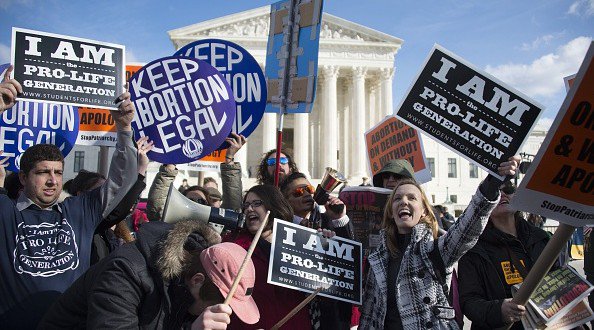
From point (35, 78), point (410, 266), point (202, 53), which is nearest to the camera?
point (410, 266)

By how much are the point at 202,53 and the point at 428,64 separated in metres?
2.35

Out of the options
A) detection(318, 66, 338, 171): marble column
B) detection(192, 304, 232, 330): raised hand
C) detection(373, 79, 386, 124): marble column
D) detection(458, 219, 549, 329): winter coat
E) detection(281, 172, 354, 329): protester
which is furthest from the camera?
detection(373, 79, 386, 124): marble column

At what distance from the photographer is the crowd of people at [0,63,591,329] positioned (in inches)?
81.5

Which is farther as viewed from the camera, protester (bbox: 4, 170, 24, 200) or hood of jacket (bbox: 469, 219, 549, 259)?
protester (bbox: 4, 170, 24, 200)

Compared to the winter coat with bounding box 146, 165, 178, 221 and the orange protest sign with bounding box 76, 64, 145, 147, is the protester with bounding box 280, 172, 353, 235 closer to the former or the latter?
the winter coat with bounding box 146, 165, 178, 221

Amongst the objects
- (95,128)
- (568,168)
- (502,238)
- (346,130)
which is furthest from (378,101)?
(568,168)

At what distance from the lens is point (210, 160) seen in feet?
21.5

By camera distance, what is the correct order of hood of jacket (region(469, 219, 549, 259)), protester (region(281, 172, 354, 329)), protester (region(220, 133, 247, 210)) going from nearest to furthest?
protester (region(281, 172, 354, 329)) → hood of jacket (region(469, 219, 549, 259)) → protester (region(220, 133, 247, 210))

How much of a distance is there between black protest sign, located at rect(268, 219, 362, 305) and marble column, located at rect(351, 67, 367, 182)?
1555 inches

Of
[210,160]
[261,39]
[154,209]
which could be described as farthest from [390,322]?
[261,39]

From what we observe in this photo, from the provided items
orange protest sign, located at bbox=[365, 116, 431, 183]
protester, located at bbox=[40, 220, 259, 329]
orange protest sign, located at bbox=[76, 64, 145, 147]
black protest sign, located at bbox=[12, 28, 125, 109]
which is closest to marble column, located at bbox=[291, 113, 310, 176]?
orange protest sign, located at bbox=[365, 116, 431, 183]

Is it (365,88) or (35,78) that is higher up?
(365,88)

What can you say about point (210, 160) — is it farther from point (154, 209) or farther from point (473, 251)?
point (473, 251)

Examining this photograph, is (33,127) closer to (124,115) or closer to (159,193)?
(159,193)
